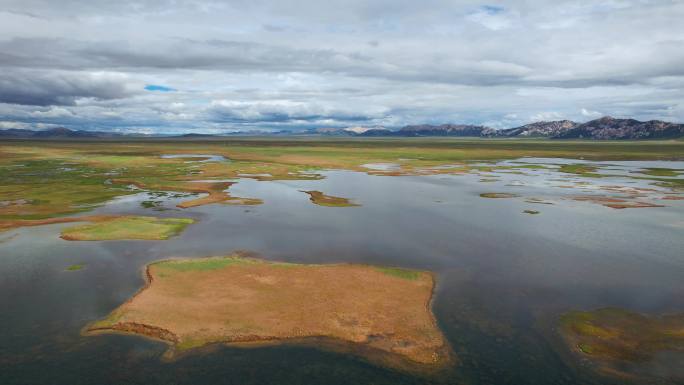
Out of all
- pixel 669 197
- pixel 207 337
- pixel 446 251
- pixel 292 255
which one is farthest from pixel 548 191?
pixel 207 337

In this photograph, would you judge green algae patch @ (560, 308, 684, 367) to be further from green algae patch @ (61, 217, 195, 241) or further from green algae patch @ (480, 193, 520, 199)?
green algae patch @ (480, 193, 520, 199)

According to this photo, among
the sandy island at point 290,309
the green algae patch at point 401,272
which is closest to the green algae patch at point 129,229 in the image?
the sandy island at point 290,309

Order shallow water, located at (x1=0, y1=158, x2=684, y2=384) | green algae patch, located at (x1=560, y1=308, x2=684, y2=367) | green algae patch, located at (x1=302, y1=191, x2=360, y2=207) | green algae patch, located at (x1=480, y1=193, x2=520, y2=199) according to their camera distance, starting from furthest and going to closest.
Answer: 1. green algae patch, located at (x1=480, y1=193, x2=520, y2=199)
2. green algae patch, located at (x1=302, y1=191, x2=360, y2=207)
3. green algae patch, located at (x1=560, y1=308, x2=684, y2=367)
4. shallow water, located at (x1=0, y1=158, x2=684, y2=384)

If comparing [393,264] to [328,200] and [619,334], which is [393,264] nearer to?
[619,334]

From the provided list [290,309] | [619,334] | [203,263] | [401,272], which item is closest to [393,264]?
[401,272]

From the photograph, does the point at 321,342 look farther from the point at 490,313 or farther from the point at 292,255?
the point at 292,255

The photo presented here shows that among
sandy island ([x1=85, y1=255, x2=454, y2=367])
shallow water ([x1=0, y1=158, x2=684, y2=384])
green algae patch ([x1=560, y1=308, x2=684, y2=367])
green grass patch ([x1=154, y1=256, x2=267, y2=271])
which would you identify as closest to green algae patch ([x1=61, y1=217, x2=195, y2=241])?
shallow water ([x1=0, y1=158, x2=684, y2=384])

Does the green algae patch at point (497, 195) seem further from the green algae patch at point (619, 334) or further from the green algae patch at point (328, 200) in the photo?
the green algae patch at point (619, 334)
